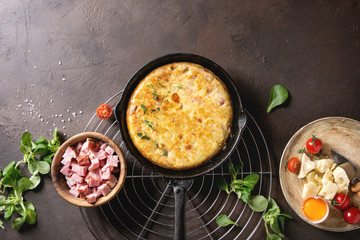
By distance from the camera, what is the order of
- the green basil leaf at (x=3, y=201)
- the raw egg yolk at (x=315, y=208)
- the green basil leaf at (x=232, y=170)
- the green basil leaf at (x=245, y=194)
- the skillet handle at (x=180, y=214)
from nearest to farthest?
the skillet handle at (x=180, y=214) < the raw egg yolk at (x=315, y=208) < the green basil leaf at (x=245, y=194) < the green basil leaf at (x=232, y=170) < the green basil leaf at (x=3, y=201)

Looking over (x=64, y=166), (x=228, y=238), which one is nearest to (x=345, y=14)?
(x=228, y=238)

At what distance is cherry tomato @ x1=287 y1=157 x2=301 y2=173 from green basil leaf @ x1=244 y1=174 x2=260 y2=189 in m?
0.42

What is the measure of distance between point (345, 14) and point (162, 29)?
100 inches

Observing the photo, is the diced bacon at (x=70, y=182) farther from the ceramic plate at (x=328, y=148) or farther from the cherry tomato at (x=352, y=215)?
the cherry tomato at (x=352, y=215)

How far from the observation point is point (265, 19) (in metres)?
4.19

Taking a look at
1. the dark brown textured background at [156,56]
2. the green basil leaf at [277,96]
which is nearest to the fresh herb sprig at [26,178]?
the dark brown textured background at [156,56]

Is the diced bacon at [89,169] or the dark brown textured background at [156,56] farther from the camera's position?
the dark brown textured background at [156,56]

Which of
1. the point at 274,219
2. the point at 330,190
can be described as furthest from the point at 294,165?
the point at 274,219

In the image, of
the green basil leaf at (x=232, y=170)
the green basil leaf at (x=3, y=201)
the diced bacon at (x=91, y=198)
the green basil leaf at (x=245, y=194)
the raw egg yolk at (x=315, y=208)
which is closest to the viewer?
the diced bacon at (x=91, y=198)

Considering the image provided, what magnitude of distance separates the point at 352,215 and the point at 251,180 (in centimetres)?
130

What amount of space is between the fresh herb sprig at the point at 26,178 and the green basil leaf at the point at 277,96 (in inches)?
117

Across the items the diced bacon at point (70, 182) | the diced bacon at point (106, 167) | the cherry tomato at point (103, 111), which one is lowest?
the diced bacon at point (70, 182)

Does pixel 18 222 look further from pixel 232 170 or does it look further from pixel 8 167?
pixel 232 170

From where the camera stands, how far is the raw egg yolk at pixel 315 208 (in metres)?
3.73
